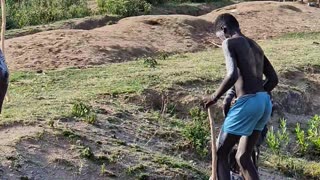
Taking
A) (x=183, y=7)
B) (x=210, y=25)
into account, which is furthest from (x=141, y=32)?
(x=183, y=7)

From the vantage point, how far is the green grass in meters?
7.72

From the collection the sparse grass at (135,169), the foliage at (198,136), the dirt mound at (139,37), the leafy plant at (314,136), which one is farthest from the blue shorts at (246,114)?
the dirt mound at (139,37)

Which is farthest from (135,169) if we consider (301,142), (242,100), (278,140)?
(301,142)

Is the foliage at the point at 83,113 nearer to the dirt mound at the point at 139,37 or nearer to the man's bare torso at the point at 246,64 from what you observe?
the man's bare torso at the point at 246,64

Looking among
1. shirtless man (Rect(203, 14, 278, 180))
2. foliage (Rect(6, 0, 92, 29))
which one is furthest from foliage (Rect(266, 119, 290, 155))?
foliage (Rect(6, 0, 92, 29))

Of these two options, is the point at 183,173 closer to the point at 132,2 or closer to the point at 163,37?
the point at 163,37

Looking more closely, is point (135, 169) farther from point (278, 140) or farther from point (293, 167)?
point (278, 140)

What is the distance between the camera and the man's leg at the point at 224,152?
5684mm

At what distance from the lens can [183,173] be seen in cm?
693

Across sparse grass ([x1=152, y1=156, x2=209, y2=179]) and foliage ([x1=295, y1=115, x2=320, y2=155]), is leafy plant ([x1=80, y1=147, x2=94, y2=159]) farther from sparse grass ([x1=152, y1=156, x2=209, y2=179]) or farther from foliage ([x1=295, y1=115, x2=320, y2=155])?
foliage ([x1=295, y1=115, x2=320, y2=155])

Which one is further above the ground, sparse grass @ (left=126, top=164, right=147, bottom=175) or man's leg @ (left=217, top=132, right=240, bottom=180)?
man's leg @ (left=217, top=132, right=240, bottom=180)

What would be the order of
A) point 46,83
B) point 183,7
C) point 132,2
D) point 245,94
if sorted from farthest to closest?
point 183,7
point 132,2
point 46,83
point 245,94

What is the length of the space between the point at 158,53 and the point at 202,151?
192 inches

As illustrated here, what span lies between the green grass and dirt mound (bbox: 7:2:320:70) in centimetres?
62
